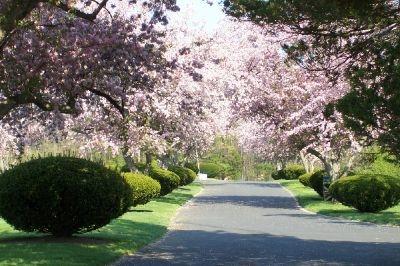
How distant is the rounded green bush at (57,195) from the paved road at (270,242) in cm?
139

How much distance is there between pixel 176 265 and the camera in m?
10.8

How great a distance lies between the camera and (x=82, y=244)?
12547mm

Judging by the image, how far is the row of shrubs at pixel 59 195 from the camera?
41.0 ft

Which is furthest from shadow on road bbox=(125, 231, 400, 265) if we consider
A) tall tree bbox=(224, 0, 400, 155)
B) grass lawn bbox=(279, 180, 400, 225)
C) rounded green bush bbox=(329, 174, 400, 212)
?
rounded green bush bbox=(329, 174, 400, 212)

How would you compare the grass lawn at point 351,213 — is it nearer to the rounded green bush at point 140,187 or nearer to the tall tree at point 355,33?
the rounded green bush at point 140,187

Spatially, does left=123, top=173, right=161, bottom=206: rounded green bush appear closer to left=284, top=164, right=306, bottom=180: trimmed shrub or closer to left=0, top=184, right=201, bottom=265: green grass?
left=0, top=184, right=201, bottom=265: green grass

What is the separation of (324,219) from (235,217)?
325cm

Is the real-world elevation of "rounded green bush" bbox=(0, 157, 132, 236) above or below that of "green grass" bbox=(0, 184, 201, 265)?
above

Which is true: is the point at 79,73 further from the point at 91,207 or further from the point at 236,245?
the point at 236,245

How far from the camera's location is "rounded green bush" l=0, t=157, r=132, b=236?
12492 mm

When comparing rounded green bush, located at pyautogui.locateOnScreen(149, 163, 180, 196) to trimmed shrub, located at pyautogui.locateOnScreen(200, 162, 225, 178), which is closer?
rounded green bush, located at pyautogui.locateOnScreen(149, 163, 180, 196)

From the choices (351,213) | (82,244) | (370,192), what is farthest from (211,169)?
(82,244)

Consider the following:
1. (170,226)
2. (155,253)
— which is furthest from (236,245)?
(170,226)

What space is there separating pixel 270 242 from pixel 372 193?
1004cm
